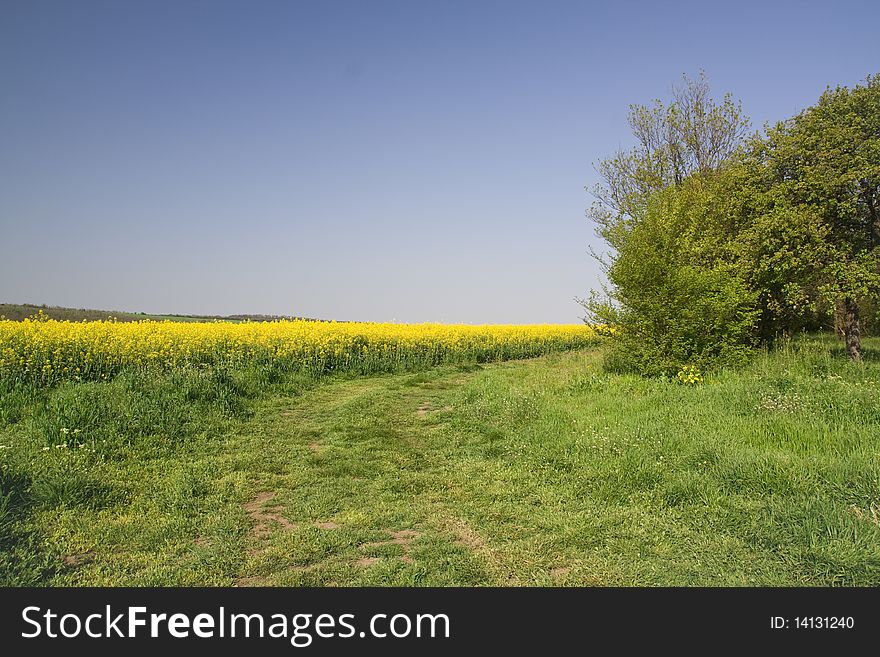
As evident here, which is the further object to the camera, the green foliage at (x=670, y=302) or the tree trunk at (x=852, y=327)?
the tree trunk at (x=852, y=327)

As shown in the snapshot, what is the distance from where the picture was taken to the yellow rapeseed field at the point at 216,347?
1272 centimetres

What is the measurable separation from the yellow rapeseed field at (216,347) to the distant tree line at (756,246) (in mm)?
9338

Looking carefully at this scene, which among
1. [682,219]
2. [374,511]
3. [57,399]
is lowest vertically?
[374,511]

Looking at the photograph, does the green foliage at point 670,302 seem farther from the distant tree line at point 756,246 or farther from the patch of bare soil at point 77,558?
the patch of bare soil at point 77,558

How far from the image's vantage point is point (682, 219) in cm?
1423

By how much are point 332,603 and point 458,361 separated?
20404 millimetres

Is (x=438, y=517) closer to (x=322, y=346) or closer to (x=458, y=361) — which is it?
(x=322, y=346)

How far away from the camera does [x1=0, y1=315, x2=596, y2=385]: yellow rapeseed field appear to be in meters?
12.7

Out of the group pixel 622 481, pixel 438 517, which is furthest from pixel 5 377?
pixel 622 481

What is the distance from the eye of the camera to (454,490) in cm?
696

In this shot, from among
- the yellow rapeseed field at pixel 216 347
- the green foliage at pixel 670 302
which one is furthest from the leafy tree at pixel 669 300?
the yellow rapeseed field at pixel 216 347

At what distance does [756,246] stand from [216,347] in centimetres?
1746

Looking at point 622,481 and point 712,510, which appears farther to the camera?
point 622,481

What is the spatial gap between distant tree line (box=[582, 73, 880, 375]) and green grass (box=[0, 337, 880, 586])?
102 inches
